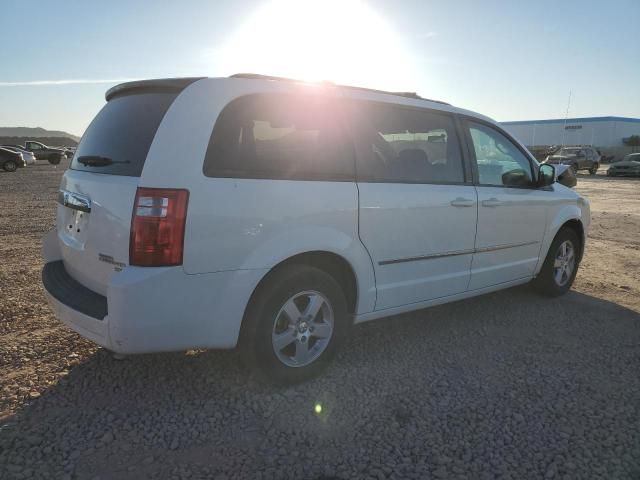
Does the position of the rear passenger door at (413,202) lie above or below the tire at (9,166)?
above

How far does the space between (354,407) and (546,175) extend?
318cm

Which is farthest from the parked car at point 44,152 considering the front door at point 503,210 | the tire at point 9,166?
the front door at point 503,210

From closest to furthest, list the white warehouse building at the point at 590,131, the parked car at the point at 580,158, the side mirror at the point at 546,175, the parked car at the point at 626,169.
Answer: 1. the side mirror at the point at 546,175
2. the parked car at the point at 626,169
3. the parked car at the point at 580,158
4. the white warehouse building at the point at 590,131

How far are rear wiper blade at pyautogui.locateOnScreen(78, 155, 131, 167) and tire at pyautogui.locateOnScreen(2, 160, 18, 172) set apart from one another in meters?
27.1

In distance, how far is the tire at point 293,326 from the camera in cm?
287

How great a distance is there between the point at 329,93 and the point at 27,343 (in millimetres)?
2837

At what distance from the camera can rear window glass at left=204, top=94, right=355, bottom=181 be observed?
271cm

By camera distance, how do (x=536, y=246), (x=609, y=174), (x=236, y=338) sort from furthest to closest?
(x=609, y=174)
(x=536, y=246)
(x=236, y=338)

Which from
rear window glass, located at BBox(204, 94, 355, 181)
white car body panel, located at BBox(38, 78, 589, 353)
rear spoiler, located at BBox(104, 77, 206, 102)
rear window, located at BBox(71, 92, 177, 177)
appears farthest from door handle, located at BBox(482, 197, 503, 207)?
rear window, located at BBox(71, 92, 177, 177)

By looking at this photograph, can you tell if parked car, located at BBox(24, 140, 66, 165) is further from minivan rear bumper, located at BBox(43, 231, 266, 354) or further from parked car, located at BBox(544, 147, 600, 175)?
minivan rear bumper, located at BBox(43, 231, 266, 354)

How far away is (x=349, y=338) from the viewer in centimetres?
402

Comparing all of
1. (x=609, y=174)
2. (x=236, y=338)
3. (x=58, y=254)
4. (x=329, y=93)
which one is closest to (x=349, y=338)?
(x=236, y=338)

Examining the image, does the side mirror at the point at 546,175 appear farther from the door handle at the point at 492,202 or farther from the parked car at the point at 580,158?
the parked car at the point at 580,158

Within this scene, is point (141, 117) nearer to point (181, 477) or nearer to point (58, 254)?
point (58, 254)
